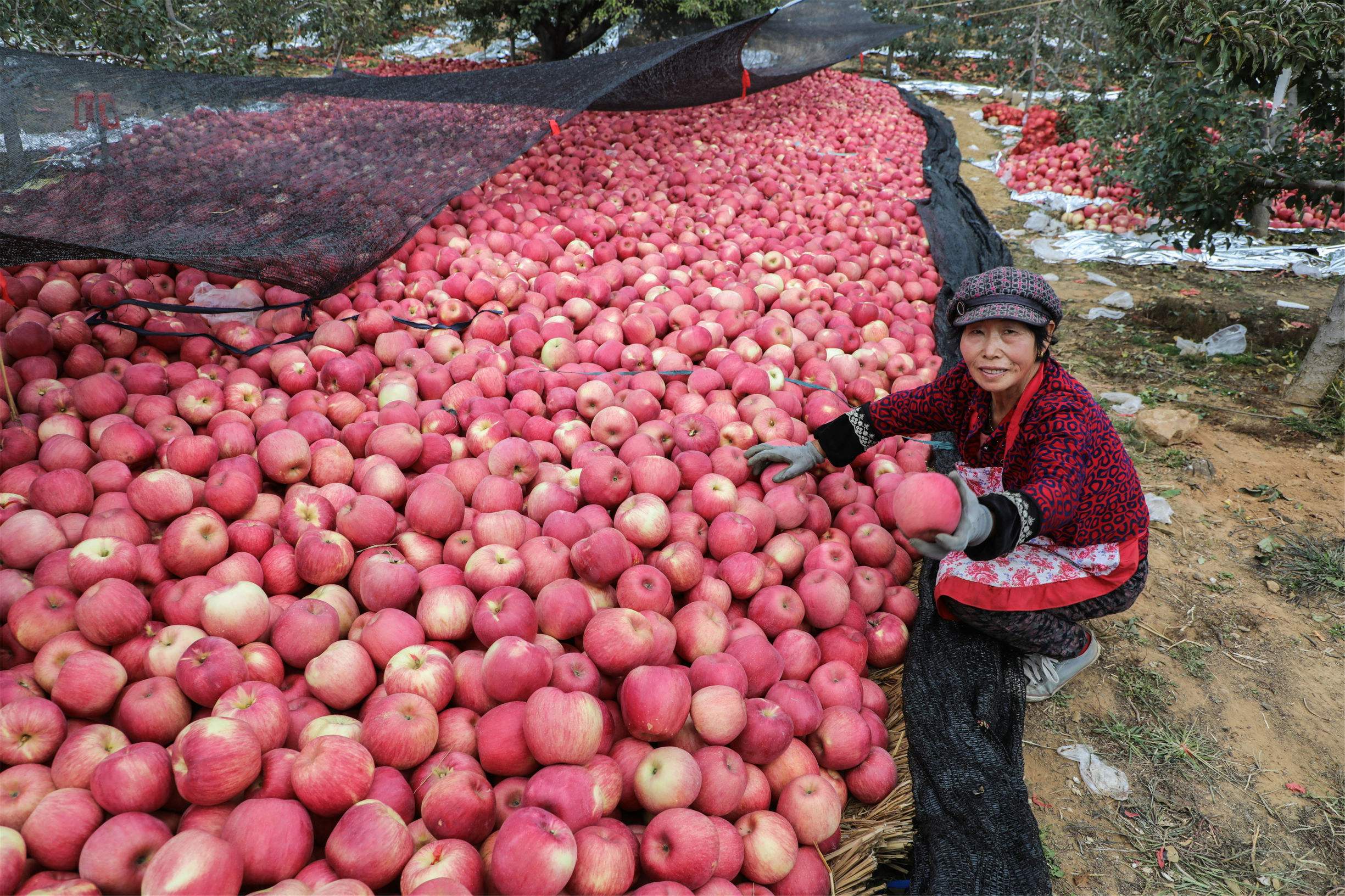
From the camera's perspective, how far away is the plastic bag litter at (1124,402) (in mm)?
4988

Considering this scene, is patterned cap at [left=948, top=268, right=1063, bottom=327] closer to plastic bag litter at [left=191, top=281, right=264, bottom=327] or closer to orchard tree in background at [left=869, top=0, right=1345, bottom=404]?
orchard tree in background at [left=869, top=0, right=1345, bottom=404]

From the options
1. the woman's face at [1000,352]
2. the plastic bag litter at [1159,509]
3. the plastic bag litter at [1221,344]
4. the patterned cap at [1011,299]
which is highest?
the patterned cap at [1011,299]

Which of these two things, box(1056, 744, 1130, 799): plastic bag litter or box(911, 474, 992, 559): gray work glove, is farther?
box(1056, 744, 1130, 799): plastic bag litter

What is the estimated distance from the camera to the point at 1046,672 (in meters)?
2.96

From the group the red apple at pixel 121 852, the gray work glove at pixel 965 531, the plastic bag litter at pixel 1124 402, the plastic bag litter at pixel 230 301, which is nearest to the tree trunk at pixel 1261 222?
the plastic bag litter at pixel 1124 402

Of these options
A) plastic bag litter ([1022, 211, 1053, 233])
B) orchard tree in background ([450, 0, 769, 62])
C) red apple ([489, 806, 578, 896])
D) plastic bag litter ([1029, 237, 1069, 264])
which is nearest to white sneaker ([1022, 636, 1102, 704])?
red apple ([489, 806, 578, 896])

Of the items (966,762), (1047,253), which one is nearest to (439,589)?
(966,762)

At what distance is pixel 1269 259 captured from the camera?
24.0 ft

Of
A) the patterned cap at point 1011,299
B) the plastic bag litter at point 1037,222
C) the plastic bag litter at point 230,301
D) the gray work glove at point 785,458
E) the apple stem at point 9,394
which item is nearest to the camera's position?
the patterned cap at point 1011,299

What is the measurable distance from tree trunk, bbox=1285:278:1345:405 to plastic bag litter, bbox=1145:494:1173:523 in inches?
72.4

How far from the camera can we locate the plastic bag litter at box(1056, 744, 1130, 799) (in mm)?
2639

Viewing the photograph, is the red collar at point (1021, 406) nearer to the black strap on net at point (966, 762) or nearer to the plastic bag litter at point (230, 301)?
the black strap on net at point (966, 762)

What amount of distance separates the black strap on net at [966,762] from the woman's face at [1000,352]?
92 centimetres

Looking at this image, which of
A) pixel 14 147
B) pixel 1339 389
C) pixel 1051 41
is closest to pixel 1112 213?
pixel 1339 389
